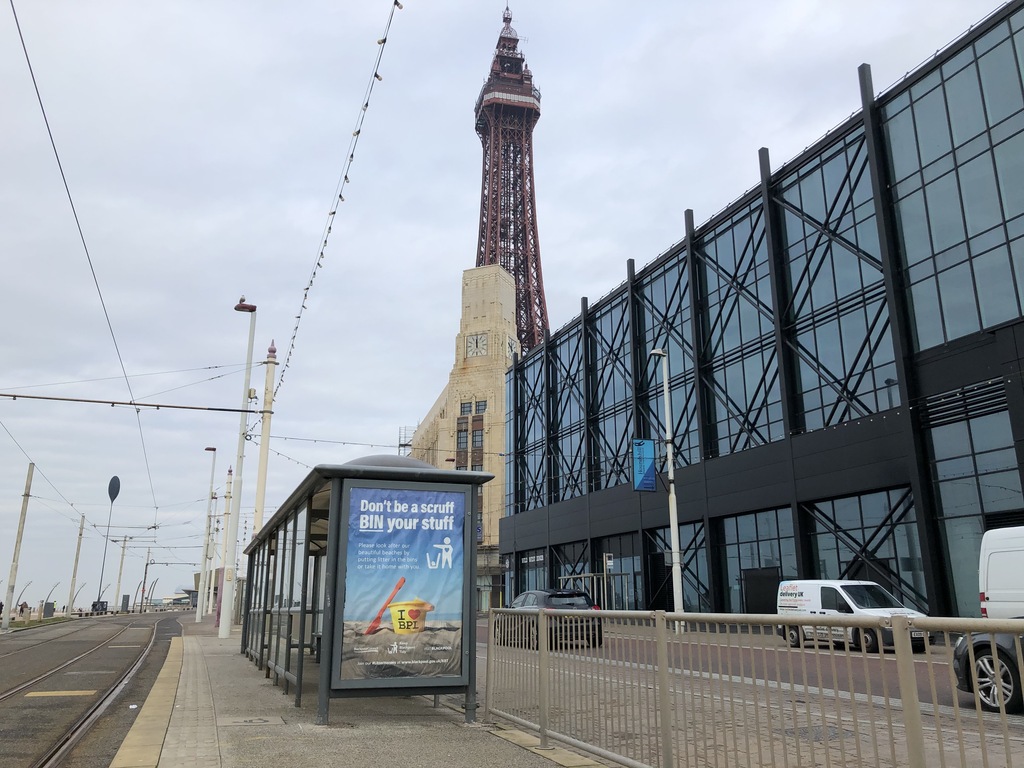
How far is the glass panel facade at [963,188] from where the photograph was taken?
2056 centimetres

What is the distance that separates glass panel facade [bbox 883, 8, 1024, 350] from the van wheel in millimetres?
19138

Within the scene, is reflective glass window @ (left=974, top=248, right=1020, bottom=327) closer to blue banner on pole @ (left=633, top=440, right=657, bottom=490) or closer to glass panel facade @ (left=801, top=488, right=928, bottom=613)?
glass panel facade @ (left=801, top=488, right=928, bottom=613)

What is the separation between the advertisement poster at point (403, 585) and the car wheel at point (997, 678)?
5432 millimetres

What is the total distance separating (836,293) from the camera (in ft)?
85.2

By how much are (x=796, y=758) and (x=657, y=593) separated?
102 ft

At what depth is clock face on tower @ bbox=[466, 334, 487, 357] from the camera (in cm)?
6962

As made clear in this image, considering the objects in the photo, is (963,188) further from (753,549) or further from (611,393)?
(611,393)

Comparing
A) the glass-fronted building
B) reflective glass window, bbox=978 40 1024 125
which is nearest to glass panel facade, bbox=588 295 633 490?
the glass-fronted building

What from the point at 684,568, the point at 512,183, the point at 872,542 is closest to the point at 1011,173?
the point at 872,542

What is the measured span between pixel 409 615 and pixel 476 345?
61588mm

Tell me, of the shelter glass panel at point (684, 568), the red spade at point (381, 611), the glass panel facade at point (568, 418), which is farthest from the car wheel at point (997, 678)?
the glass panel facade at point (568, 418)

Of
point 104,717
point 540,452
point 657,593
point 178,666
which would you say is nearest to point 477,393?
point 540,452

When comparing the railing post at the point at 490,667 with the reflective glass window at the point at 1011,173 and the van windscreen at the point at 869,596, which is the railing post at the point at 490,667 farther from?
the reflective glass window at the point at 1011,173

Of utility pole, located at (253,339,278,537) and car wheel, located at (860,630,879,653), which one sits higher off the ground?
utility pole, located at (253,339,278,537)
